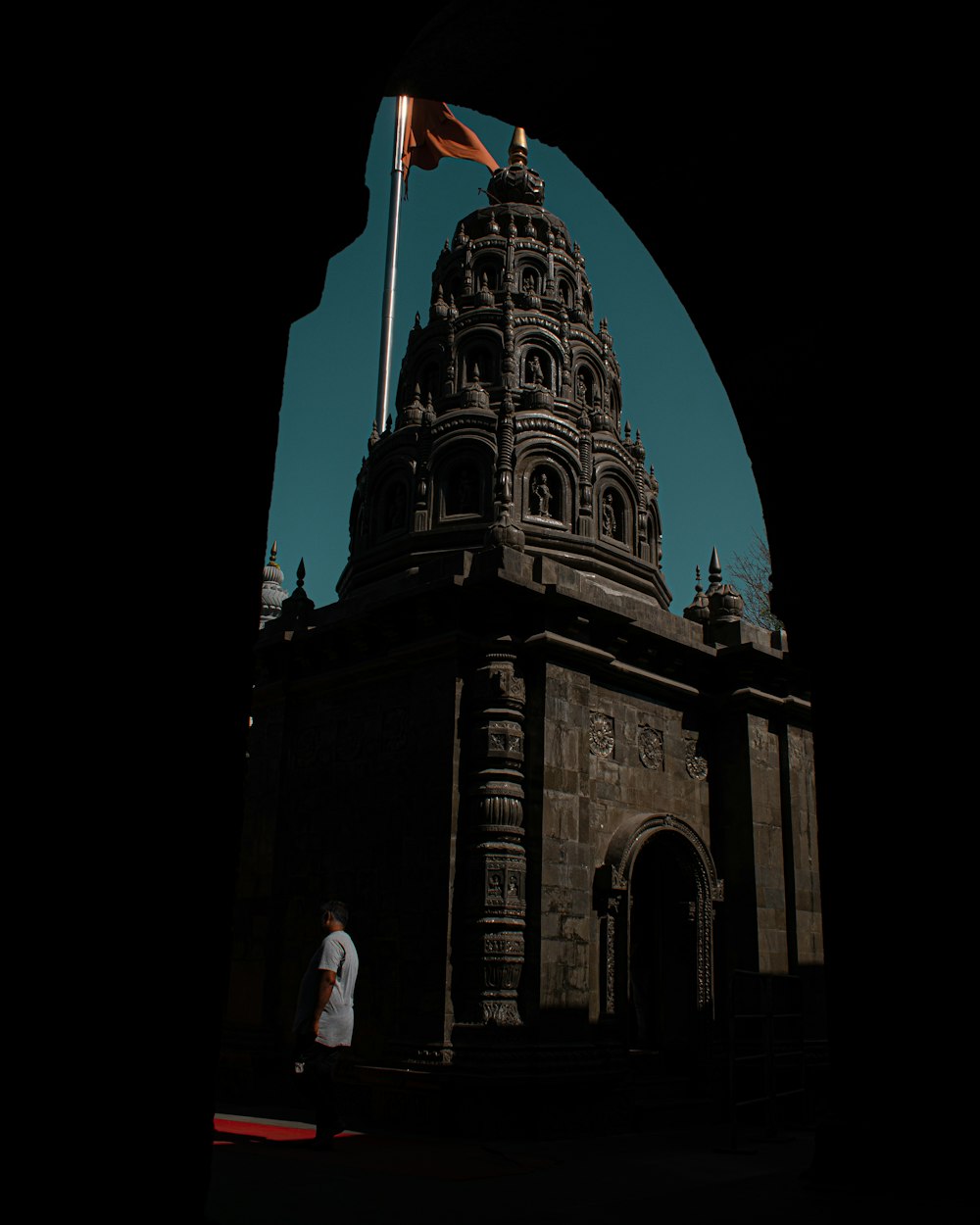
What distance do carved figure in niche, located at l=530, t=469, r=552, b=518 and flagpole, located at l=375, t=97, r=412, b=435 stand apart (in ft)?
32.2

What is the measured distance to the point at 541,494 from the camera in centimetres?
1798

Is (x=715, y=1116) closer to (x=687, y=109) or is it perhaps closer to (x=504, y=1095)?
(x=504, y=1095)

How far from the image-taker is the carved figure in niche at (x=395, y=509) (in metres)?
18.6

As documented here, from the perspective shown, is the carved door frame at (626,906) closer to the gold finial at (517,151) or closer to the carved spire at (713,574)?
the carved spire at (713,574)

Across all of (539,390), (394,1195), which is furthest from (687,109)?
(539,390)

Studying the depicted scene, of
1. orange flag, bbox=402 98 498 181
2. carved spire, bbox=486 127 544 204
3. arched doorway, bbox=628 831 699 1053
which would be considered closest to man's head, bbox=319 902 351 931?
arched doorway, bbox=628 831 699 1053

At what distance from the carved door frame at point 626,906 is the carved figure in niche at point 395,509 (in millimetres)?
7728

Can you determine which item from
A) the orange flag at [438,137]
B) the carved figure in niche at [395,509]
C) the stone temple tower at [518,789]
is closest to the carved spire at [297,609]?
the stone temple tower at [518,789]

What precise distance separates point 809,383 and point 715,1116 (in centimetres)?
1229

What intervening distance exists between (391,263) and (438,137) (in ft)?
15.1

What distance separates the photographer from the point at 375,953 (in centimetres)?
1271

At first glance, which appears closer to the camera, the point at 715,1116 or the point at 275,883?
the point at 715,1116

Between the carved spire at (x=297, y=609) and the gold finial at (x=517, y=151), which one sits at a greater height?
the gold finial at (x=517, y=151)

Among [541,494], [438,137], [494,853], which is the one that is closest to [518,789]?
[494,853]
